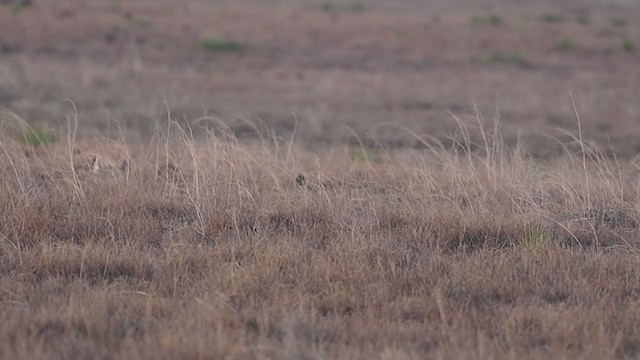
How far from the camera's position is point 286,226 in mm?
6105

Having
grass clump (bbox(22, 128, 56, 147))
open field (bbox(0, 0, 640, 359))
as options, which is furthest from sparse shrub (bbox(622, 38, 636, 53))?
grass clump (bbox(22, 128, 56, 147))

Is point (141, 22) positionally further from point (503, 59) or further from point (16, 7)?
point (503, 59)

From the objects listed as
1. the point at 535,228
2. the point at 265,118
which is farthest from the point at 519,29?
the point at 535,228

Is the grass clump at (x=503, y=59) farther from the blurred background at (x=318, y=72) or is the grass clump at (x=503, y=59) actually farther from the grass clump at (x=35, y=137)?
the grass clump at (x=35, y=137)

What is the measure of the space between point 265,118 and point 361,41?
12644mm

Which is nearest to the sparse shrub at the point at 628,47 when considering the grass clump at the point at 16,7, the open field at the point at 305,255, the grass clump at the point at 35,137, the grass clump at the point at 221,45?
the grass clump at the point at 221,45

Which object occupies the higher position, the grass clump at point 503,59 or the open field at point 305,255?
the open field at point 305,255

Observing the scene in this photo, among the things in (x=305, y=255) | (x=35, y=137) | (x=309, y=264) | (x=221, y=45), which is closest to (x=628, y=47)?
(x=221, y=45)

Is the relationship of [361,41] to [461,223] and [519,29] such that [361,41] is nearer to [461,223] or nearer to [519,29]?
[519,29]

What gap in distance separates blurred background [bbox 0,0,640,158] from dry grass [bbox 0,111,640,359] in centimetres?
438

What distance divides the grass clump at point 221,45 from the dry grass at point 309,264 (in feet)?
64.0

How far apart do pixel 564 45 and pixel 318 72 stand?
1061cm

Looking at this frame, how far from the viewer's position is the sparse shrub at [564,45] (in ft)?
97.4

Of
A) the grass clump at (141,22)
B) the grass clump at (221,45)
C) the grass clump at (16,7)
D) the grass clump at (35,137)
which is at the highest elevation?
the grass clump at (35,137)
